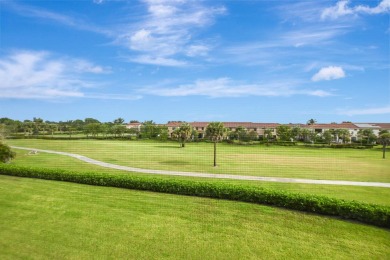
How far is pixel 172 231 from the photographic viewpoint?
8625 millimetres

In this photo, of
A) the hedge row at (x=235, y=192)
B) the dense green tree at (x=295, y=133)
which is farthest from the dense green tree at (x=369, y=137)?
the hedge row at (x=235, y=192)

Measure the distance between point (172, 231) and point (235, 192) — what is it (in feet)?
11.7

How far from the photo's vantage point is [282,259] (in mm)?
7129

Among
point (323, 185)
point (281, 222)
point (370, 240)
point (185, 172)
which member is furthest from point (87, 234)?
point (323, 185)

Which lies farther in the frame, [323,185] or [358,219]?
[323,185]

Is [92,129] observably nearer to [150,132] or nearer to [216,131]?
[150,132]

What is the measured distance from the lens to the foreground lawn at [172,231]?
24.3 ft

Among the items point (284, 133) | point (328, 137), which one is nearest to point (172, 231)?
point (284, 133)

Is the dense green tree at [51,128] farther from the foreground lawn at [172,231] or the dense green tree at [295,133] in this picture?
the foreground lawn at [172,231]

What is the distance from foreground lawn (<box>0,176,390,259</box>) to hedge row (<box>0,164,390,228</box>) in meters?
0.37

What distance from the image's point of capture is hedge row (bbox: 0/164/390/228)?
30.1 feet

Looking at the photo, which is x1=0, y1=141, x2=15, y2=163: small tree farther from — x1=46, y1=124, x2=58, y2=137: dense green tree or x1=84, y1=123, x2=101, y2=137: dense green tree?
x1=46, y1=124, x2=58, y2=137: dense green tree

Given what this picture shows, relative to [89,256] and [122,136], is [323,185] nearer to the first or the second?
[89,256]

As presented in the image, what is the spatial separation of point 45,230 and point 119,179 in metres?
5.20
